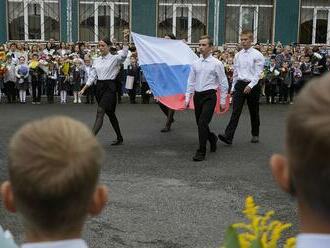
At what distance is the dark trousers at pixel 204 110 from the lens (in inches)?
337

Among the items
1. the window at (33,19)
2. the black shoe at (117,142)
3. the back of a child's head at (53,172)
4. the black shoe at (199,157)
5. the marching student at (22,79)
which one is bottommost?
the black shoe at (117,142)

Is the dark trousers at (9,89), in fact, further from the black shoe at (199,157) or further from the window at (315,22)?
the window at (315,22)

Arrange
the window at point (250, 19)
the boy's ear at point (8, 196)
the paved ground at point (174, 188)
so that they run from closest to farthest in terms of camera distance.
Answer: the boy's ear at point (8, 196) → the paved ground at point (174, 188) → the window at point (250, 19)

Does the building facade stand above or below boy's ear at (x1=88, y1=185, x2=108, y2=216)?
above

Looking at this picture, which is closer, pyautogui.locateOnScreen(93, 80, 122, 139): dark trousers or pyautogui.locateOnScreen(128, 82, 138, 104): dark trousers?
pyautogui.locateOnScreen(93, 80, 122, 139): dark trousers

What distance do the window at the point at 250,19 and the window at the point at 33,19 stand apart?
7.15 meters

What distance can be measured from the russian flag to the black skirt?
1.41 meters

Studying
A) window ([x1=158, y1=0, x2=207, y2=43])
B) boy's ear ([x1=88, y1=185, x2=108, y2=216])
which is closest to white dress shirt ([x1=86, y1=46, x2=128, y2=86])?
boy's ear ([x1=88, y1=185, x2=108, y2=216])

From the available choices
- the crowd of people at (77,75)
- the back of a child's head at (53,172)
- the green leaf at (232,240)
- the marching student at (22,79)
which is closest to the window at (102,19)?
the crowd of people at (77,75)

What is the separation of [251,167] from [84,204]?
265 inches

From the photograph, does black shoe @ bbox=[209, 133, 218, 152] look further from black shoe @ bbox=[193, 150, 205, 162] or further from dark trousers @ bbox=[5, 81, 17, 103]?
dark trousers @ bbox=[5, 81, 17, 103]

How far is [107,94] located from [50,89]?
805 cm

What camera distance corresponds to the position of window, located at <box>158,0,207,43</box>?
24.3m

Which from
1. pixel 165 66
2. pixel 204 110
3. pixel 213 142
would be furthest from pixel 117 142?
pixel 165 66
